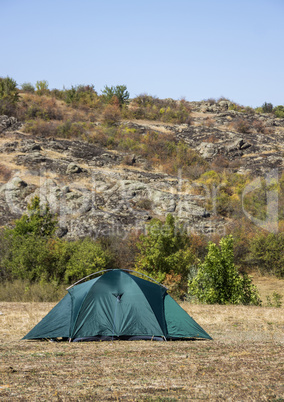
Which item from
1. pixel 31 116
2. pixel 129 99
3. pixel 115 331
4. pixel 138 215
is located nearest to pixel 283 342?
pixel 115 331

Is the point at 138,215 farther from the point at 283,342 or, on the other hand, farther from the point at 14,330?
the point at 283,342

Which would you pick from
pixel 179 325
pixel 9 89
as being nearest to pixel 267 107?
pixel 9 89

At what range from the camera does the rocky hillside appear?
29.6 m

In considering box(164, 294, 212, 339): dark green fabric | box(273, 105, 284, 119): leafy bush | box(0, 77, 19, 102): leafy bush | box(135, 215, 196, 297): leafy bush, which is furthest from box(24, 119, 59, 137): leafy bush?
box(164, 294, 212, 339): dark green fabric

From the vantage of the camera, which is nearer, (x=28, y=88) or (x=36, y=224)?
(x=36, y=224)

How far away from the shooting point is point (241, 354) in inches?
281

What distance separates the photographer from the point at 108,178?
3422 cm

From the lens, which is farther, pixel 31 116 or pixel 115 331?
pixel 31 116

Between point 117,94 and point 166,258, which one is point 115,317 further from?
point 117,94

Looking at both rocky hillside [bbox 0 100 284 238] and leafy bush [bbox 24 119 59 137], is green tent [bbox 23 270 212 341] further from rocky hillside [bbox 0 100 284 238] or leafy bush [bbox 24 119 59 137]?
leafy bush [bbox 24 119 59 137]

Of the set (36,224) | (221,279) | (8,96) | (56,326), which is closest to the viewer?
(56,326)

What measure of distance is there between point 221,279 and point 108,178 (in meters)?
19.5

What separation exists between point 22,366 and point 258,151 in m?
40.1

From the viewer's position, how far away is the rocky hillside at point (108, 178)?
29.6 meters
